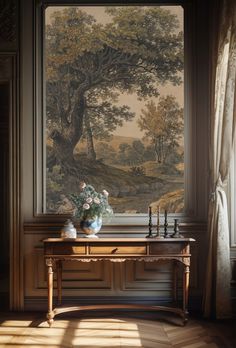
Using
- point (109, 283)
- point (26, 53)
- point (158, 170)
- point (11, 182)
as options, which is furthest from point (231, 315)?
point (26, 53)

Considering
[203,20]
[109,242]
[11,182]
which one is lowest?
[109,242]

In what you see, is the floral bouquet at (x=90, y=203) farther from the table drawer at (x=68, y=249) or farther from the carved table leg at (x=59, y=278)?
the carved table leg at (x=59, y=278)

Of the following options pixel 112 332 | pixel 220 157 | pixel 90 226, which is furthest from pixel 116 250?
pixel 220 157

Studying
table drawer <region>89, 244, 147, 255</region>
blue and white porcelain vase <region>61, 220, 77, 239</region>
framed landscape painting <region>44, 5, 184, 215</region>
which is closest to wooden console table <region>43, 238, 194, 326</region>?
table drawer <region>89, 244, 147, 255</region>

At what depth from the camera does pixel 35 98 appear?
3.83m

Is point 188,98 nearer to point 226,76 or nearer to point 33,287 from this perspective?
point 226,76

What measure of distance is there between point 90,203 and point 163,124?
2.64ft

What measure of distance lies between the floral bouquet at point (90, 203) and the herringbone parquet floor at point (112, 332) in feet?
2.24

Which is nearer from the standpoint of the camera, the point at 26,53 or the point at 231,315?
the point at 231,315

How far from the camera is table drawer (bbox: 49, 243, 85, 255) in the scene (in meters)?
3.37

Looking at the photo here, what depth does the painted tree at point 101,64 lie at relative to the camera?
385 centimetres

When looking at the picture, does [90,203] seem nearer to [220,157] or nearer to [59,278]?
[59,278]

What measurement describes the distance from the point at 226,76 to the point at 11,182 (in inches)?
63.9

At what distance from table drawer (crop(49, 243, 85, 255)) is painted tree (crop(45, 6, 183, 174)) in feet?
2.27
